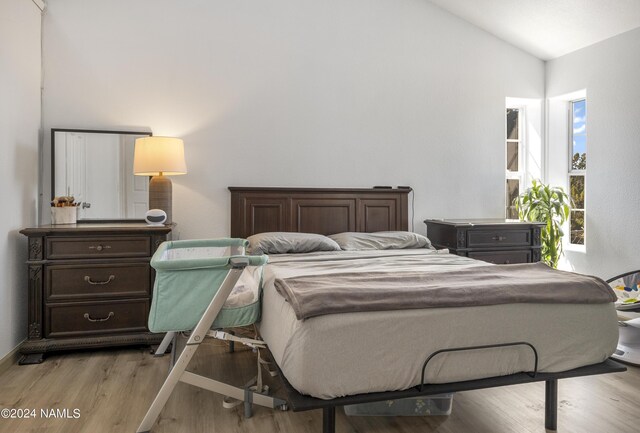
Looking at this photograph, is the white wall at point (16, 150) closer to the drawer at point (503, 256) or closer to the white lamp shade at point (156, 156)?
the white lamp shade at point (156, 156)

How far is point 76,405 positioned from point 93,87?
234cm

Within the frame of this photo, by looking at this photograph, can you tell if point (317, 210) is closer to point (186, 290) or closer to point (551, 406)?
point (186, 290)

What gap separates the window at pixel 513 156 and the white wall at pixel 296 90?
0.22 m

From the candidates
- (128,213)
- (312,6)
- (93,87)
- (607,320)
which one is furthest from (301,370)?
(312,6)

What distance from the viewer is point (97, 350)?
3131mm

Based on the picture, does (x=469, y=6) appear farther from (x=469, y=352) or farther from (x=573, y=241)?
(x=469, y=352)

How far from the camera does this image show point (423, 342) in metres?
1.75

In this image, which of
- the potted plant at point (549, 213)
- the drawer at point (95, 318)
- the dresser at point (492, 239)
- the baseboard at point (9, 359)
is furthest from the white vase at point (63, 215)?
the potted plant at point (549, 213)

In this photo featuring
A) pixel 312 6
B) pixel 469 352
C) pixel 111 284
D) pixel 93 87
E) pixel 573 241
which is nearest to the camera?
pixel 469 352

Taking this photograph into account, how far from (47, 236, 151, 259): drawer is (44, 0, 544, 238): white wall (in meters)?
0.65

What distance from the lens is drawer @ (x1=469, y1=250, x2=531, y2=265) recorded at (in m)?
3.88

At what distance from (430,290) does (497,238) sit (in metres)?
2.30

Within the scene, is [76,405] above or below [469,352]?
below

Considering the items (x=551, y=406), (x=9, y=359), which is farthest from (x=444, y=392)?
(x=9, y=359)
